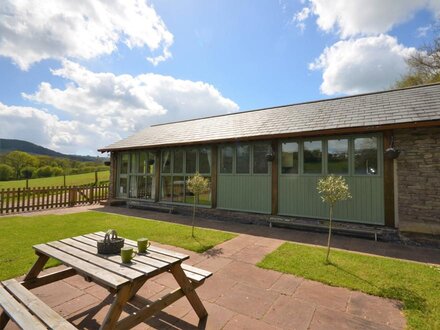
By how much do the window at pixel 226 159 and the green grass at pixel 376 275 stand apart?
4731mm

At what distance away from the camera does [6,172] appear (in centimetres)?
3700

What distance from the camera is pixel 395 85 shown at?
75.3 feet

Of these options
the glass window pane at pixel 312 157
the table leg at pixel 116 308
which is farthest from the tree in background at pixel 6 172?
the table leg at pixel 116 308

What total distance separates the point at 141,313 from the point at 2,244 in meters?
5.58

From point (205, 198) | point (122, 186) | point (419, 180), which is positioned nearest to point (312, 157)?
point (419, 180)

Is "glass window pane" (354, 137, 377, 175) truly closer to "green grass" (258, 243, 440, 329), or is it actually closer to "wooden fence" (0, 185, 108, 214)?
"green grass" (258, 243, 440, 329)

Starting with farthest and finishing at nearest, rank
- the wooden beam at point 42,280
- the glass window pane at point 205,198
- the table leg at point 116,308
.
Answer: the glass window pane at point 205,198, the wooden beam at point 42,280, the table leg at point 116,308

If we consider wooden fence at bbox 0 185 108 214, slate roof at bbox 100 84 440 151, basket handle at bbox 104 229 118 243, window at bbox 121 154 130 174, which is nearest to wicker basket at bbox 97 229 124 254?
basket handle at bbox 104 229 118 243

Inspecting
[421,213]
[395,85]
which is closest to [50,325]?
[421,213]

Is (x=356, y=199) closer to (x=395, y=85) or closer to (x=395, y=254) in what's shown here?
(x=395, y=254)

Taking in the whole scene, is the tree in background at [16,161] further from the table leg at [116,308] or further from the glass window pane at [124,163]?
the table leg at [116,308]

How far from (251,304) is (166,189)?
9.22m

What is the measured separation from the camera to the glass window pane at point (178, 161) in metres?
11.4

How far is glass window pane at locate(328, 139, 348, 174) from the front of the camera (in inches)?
301
